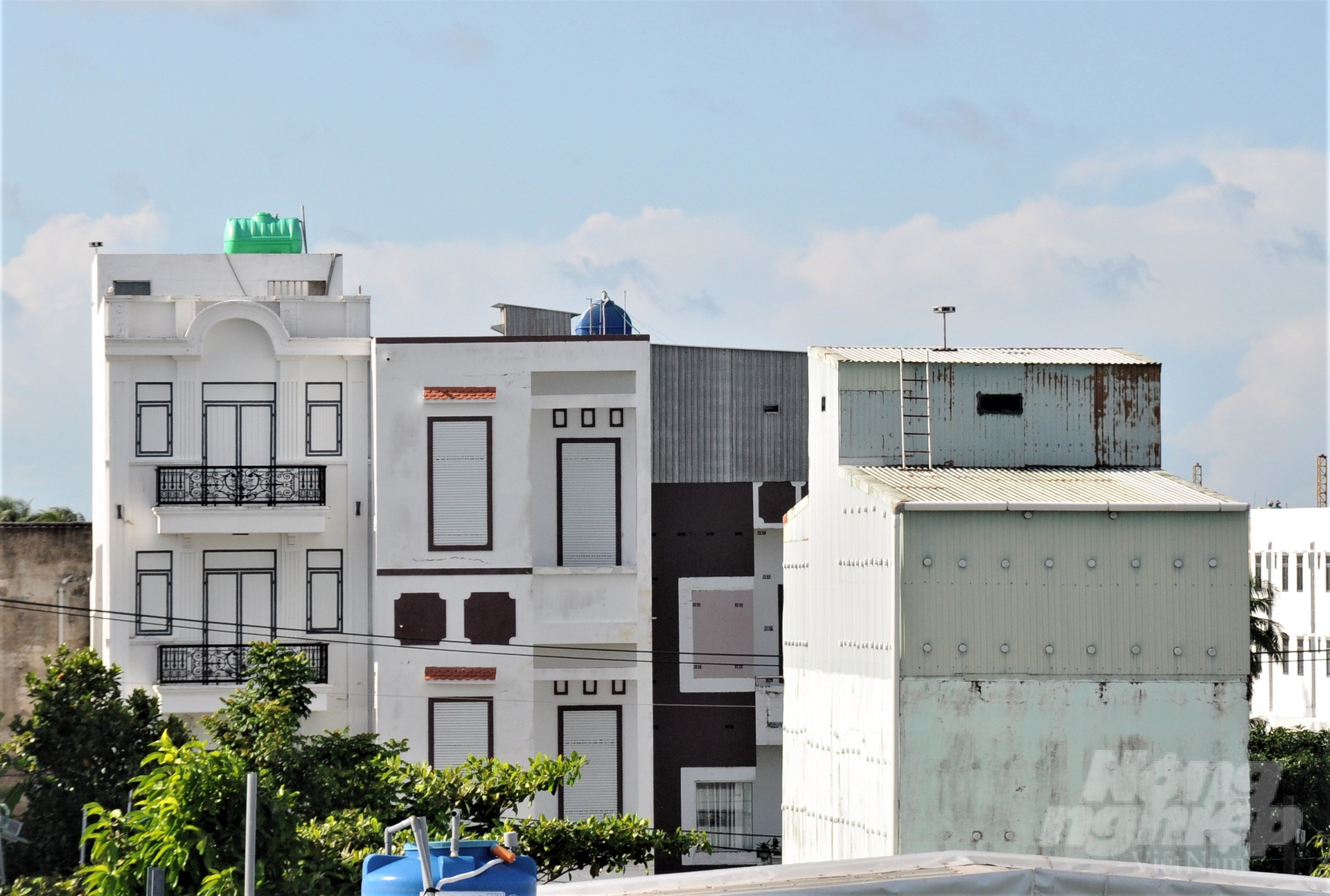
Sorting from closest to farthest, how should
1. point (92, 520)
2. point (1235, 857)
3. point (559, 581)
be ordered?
point (1235, 857) < point (559, 581) < point (92, 520)

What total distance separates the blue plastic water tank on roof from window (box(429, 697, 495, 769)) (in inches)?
395

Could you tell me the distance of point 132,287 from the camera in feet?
140

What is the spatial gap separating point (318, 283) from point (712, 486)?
11361 millimetres

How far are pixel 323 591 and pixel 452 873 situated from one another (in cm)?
2833

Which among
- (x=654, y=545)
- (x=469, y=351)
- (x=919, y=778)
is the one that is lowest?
(x=919, y=778)

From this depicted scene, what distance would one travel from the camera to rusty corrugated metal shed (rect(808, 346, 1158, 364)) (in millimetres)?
32000

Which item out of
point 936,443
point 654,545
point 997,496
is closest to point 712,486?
point 654,545

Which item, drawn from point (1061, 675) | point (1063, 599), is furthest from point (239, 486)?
point (1061, 675)

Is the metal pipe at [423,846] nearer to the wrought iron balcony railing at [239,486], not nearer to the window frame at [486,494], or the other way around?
the window frame at [486,494]

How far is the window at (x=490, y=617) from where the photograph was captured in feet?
130

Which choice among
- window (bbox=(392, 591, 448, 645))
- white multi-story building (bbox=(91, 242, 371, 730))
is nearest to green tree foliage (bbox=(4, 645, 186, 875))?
white multi-story building (bbox=(91, 242, 371, 730))

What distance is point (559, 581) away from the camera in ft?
131

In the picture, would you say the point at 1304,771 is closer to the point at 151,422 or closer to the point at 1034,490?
the point at 1034,490

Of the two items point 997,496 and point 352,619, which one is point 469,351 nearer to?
point 352,619
